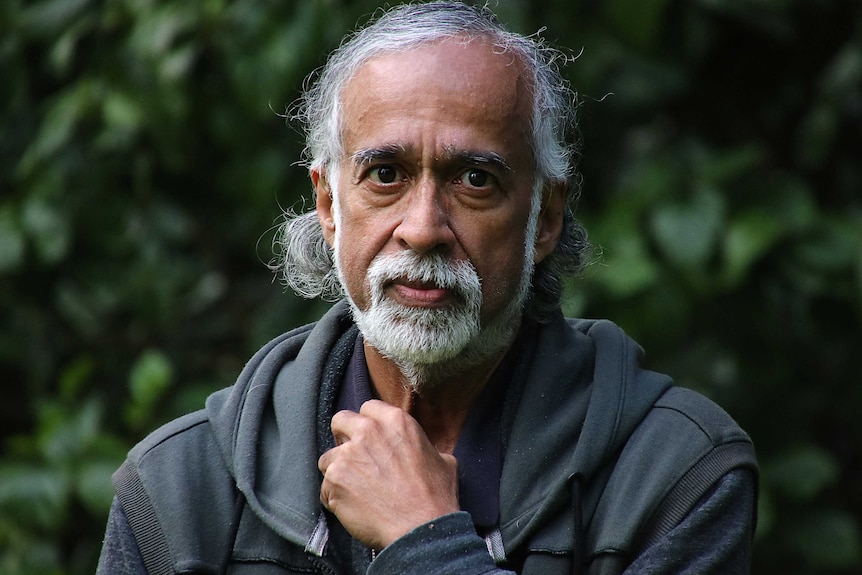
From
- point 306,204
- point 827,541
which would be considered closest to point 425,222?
point 306,204

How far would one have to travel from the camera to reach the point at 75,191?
4.39 metres

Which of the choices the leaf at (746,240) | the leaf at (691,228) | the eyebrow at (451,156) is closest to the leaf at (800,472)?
the leaf at (746,240)

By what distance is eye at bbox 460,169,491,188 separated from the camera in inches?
85.6

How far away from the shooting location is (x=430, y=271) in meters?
2.13

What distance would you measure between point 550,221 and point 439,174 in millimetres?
358

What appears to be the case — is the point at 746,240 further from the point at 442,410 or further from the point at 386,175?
the point at 386,175

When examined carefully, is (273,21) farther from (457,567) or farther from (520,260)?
(457,567)

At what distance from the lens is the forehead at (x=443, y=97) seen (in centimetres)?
215

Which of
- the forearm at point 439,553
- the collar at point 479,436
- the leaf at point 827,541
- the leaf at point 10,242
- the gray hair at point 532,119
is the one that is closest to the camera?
the forearm at point 439,553

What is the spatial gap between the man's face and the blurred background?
142cm

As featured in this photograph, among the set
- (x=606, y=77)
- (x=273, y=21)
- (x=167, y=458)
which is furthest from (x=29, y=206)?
→ (x=167, y=458)

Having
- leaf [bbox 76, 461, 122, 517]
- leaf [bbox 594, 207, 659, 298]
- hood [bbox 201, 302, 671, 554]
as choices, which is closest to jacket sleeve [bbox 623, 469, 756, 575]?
hood [bbox 201, 302, 671, 554]

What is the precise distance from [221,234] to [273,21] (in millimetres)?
1067

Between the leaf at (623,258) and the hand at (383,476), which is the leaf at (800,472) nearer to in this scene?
the leaf at (623,258)
